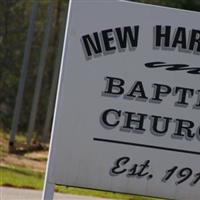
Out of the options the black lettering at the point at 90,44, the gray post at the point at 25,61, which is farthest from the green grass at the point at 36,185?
the gray post at the point at 25,61

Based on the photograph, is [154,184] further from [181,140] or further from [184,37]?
[184,37]

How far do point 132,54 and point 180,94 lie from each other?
0.66 meters

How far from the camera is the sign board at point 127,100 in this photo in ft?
25.9

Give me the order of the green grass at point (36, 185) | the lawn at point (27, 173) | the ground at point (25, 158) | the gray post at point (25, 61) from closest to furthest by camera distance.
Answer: the green grass at point (36, 185), the lawn at point (27, 173), the ground at point (25, 158), the gray post at point (25, 61)

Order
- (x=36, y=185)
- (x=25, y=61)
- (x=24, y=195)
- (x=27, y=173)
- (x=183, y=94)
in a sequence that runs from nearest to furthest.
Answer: (x=183, y=94) → (x=24, y=195) → (x=36, y=185) → (x=27, y=173) → (x=25, y=61)

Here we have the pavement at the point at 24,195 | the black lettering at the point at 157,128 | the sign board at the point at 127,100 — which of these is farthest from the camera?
the pavement at the point at 24,195

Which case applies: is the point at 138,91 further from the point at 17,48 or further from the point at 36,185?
the point at 17,48

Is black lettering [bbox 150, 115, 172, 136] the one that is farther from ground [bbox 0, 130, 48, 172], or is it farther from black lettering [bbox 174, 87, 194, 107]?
ground [bbox 0, 130, 48, 172]

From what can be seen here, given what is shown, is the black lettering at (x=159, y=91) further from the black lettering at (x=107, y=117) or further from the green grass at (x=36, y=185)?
the green grass at (x=36, y=185)

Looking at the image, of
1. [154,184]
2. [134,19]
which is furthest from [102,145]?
[134,19]

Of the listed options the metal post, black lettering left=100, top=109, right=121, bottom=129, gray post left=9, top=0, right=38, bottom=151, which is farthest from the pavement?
gray post left=9, top=0, right=38, bottom=151

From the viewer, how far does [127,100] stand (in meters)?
7.96

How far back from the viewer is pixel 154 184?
26.6 ft

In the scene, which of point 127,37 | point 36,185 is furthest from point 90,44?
point 36,185
